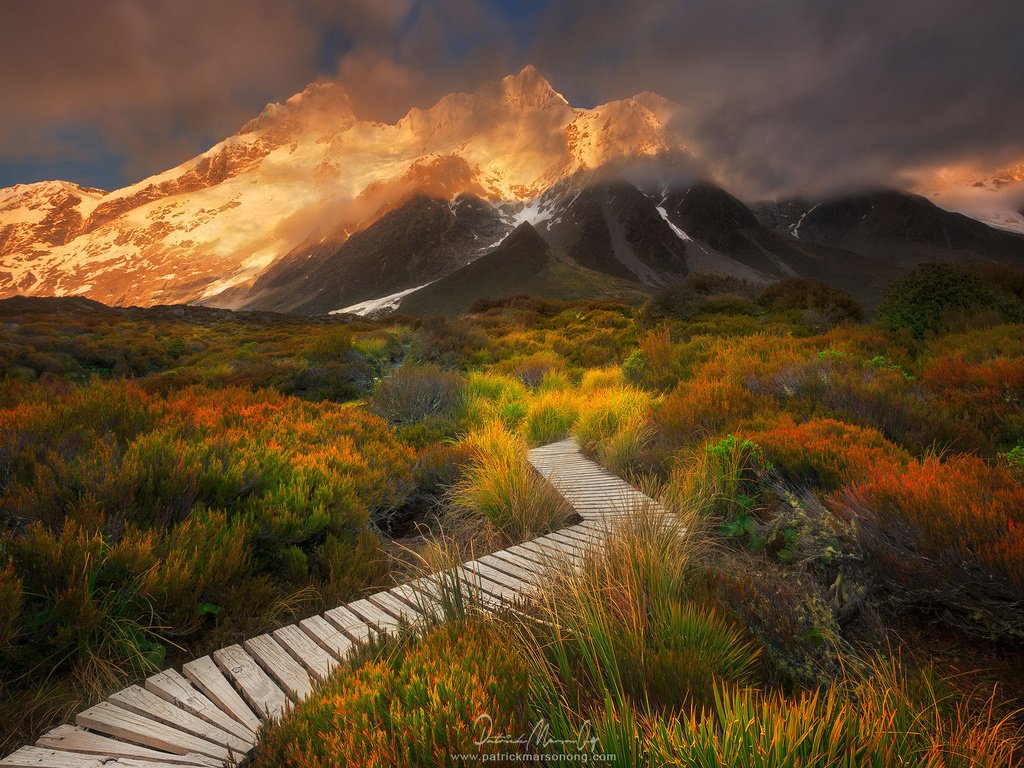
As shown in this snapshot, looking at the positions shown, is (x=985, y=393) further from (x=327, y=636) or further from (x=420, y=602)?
(x=327, y=636)

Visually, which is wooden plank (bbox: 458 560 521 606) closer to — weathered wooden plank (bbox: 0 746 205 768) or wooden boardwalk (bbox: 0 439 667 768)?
A: wooden boardwalk (bbox: 0 439 667 768)

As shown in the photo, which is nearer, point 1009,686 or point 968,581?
point 1009,686

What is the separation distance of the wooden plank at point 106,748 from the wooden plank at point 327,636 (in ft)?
2.03

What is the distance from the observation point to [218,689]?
210 cm

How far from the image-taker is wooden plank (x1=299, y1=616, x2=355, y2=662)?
2350mm

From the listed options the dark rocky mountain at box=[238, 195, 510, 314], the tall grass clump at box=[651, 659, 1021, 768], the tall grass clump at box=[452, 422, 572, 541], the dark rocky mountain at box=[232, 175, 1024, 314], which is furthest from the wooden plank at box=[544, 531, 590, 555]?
the dark rocky mountain at box=[238, 195, 510, 314]

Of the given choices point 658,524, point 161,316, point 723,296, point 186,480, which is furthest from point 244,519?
point 161,316

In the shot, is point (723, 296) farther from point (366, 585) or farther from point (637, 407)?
point (366, 585)

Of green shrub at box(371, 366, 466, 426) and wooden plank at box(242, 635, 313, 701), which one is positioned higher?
green shrub at box(371, 366, 466, 426)

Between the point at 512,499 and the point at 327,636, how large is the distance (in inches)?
82.8

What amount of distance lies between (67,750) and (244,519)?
160cm

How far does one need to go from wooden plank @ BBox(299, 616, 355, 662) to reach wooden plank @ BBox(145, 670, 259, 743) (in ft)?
1.40

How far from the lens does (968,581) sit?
235cm
